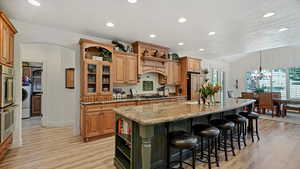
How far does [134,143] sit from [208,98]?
6.32 feet

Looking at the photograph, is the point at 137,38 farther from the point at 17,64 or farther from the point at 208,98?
the point at 17,64


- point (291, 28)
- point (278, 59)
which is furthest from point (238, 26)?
point (278, 59)

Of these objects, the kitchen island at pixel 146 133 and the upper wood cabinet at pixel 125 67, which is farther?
the upper wood cabinet at pixel 125 67

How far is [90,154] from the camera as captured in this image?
114 inches

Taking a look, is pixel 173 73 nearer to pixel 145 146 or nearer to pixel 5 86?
pixel 145 146

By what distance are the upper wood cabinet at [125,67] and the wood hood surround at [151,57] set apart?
0.67 feet

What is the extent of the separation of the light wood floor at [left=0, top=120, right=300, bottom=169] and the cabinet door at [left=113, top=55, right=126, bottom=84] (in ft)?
5.35

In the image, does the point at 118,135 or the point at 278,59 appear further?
the point at 278,59

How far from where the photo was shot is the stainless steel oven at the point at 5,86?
2390 millimetres

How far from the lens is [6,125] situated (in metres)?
2.51

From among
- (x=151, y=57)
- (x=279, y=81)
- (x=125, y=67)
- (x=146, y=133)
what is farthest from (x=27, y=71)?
(x=279, y=81)

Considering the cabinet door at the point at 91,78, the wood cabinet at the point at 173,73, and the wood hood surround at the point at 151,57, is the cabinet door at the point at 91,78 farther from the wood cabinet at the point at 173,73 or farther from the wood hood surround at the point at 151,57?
the wood cabinet at the point at 173,73

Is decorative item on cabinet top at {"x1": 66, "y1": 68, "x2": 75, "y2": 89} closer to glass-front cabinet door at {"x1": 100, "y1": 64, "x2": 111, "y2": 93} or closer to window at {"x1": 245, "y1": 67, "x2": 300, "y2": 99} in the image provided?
glass-front cabinet door at {"x1": 100, "y1": 64, "x2": 111, "y2": 93}

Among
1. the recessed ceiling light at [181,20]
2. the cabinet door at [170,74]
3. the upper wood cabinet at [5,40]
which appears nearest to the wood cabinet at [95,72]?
the upper wood cabinet at [5,40]
